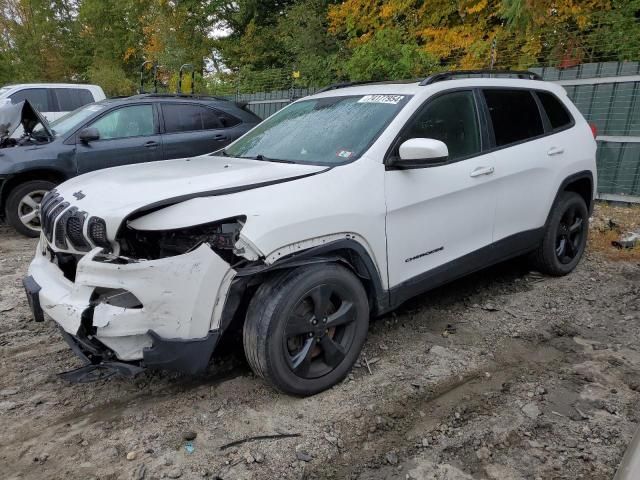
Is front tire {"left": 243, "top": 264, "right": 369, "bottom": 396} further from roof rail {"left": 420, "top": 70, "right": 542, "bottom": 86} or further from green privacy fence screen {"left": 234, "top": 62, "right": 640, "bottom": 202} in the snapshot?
green privacy fence screen {"left": 234, "top": 62, "right": 640, "bottom": 202}

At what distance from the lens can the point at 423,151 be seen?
119 inches

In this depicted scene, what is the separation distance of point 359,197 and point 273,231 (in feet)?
2.15

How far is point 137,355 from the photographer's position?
254 centimetres

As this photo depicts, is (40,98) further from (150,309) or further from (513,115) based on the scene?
(150,309)

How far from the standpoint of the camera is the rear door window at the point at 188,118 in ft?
24.2

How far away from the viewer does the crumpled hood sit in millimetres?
2588

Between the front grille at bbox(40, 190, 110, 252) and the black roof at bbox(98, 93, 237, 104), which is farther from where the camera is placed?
the black roof at bbox(98, 93, 237, 104)

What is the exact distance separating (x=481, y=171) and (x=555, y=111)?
1.43 metres

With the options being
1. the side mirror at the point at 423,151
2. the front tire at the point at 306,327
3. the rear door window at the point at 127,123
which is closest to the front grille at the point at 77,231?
the front tire at the point at 306,327

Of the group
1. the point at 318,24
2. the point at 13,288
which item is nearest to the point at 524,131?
the point at 13,288

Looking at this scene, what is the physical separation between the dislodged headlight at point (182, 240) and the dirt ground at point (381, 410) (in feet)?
3.02

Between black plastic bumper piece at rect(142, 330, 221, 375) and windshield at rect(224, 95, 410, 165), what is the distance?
1.35 metres

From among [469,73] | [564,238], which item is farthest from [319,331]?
[564,238]

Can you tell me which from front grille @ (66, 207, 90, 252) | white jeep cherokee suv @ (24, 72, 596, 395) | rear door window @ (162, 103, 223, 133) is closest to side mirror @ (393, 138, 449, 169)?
white jeep cherokee suv @ (24, 72, 596, 395)
